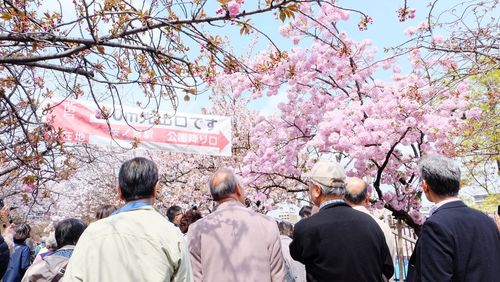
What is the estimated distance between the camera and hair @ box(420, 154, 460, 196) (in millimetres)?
1901

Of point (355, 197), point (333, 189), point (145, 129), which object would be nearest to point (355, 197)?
point (355, 197)

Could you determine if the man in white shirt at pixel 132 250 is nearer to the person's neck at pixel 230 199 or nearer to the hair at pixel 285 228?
the person's neck at pixel 230 199

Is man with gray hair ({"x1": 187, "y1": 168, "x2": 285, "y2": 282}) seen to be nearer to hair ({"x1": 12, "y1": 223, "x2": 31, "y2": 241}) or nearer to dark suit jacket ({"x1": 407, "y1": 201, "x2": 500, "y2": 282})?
dark suit jacket ({"x1": 407, "y1": 201, "x2": 500, "y2": 282})

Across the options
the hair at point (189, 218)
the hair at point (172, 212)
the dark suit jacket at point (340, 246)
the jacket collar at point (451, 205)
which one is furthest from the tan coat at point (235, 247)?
the hair at point (172, 212)

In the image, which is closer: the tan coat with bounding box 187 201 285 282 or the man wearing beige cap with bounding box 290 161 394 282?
the man wearing beige cap with bounding box 290 161 394 282

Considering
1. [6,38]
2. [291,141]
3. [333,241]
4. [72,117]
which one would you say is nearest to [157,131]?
[72,117]

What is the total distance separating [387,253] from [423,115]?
4660mm

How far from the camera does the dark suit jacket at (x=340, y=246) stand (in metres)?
2.08

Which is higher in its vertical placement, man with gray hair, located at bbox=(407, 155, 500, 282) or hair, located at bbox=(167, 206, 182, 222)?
man with gray hair, located at bbox=(407, 155, 500, 282)

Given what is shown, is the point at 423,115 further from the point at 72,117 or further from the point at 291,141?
the point at 72,117

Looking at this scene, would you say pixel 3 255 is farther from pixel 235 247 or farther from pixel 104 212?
pixel 235 247

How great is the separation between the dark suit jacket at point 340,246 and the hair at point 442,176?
44 cm

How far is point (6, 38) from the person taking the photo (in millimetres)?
2512

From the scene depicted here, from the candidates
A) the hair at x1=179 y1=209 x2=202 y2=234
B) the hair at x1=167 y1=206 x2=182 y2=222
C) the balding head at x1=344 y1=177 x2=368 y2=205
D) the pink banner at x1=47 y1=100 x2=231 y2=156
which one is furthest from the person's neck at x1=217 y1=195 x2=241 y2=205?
the pink banner at x1=47 y1=100 x2=231 y2=156
